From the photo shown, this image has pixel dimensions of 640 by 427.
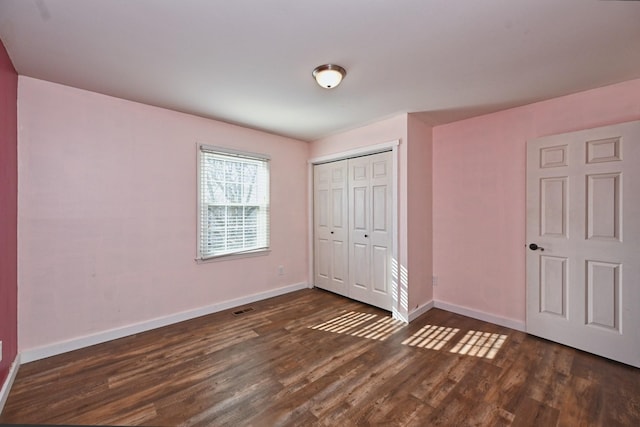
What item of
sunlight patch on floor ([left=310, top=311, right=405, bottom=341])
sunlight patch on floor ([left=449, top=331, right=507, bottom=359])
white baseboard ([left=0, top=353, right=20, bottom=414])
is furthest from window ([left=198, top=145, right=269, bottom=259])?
sunlight patch on floor ([left=449, top=331, right=507, bottom=359])

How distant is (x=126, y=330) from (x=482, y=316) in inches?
153

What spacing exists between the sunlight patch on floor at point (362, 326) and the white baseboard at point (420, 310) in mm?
160

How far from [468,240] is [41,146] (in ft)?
14.5

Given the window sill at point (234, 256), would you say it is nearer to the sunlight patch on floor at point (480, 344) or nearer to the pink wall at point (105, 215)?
the pink wall at point (105, 215)

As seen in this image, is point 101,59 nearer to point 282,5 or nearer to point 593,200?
point 282,5

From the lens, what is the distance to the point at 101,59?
198cm

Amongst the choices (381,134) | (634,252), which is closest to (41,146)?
(381,134)

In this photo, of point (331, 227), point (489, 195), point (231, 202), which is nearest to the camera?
point (489, 195)

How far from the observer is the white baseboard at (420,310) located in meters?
3.14

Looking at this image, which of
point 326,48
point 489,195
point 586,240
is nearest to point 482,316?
point 586,240

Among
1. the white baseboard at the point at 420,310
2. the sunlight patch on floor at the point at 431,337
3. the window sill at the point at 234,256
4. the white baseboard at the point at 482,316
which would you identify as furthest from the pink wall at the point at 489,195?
the window sill at the point at 234,256

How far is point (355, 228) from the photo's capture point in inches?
148

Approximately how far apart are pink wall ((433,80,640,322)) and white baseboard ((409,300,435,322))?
0.49 ft

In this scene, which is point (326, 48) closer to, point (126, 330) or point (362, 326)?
point (362, 326)
